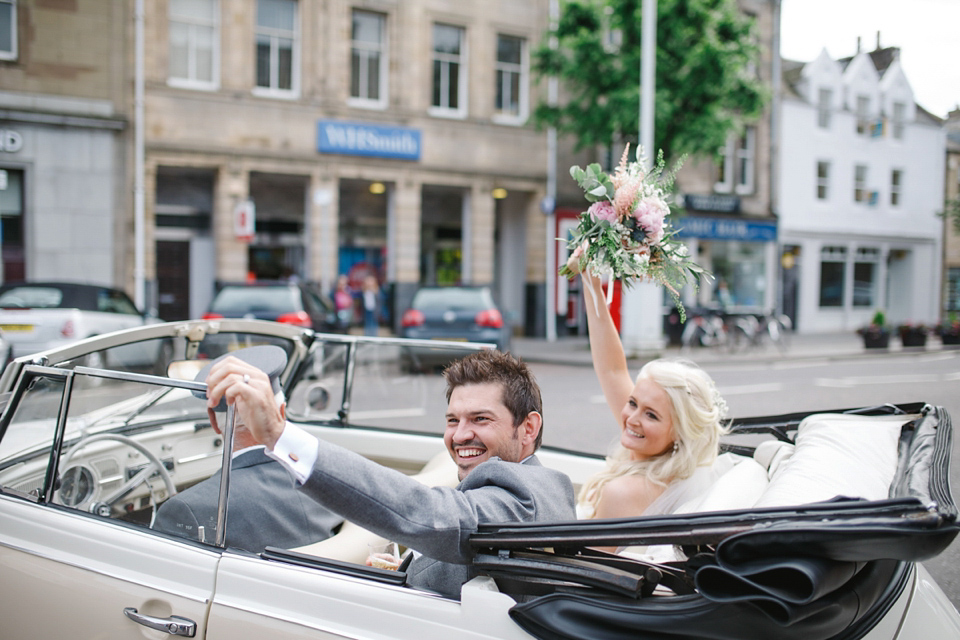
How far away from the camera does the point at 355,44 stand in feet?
60.4

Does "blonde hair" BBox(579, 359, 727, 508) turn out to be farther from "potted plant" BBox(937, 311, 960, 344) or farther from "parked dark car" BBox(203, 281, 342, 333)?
"potted plant" BBox(937, 311, 960, 344)

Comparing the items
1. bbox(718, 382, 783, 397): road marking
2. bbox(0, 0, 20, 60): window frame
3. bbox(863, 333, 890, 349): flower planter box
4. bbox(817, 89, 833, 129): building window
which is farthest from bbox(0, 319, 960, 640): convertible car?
bbox(817, 89, 833, 129): building window

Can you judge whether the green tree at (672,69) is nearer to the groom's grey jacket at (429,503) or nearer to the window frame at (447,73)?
the window frame at (447,73)

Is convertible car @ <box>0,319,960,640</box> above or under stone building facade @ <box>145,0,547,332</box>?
under

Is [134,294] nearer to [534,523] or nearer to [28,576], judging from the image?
[28,576]

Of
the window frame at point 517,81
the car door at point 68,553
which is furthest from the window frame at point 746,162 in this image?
the car door at point 68,553

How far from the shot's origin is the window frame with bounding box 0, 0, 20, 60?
50.0ft

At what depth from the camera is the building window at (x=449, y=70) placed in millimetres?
19375

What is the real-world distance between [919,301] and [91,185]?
19.3 m

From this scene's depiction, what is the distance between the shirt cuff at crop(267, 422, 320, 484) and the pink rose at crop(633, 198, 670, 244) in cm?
164

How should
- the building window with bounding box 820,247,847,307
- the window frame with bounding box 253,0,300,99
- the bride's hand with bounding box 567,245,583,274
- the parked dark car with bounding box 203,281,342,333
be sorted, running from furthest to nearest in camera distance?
the building window with bounding box 820,247,847,307
the window frame with bounding box 253,0,300,99
the parked dark car with bounding box 203,281,342,333
the bride's hand with bounding box 567,245,583,274

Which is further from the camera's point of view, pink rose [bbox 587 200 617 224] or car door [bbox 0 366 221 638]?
pink rose [bbox 587 200 617 224]

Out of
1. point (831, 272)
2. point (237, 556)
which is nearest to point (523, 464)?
point (237, 556)

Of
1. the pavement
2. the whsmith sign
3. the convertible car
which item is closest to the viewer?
the convertible car
